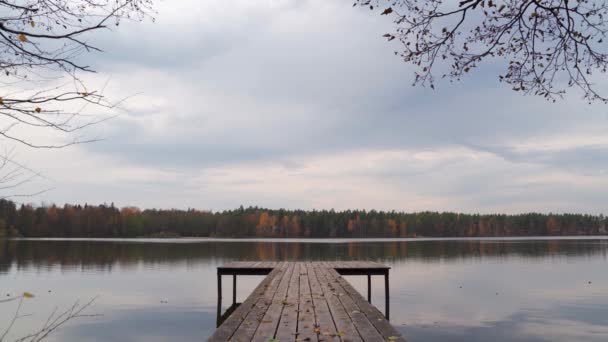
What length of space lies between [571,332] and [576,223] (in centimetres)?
15770

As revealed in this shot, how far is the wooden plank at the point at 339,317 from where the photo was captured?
5.77 m

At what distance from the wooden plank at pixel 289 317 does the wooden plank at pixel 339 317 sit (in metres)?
0.53

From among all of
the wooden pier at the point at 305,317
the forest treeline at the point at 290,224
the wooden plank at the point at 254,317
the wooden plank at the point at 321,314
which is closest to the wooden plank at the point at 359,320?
the wooden pier at the point at 305,317

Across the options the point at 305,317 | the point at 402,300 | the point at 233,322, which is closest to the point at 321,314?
the point at 305,317

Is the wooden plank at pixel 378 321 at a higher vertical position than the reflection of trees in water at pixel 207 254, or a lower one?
higher

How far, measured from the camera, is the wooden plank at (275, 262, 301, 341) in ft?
19.0

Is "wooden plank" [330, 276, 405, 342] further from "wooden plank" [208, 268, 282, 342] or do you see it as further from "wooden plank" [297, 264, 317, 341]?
"wooden plank" [208, 268, 282, 342]

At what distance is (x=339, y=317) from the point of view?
6941 mm

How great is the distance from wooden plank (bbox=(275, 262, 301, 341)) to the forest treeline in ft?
421

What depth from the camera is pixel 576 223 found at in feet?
502

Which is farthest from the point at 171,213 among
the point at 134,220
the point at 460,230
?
the point at 460,230

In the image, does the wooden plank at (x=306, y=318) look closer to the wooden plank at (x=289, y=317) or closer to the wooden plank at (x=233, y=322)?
the wooden plank at (x=289, y=317)

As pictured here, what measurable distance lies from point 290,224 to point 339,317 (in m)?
136

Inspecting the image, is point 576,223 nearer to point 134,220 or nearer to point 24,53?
point 134,220
